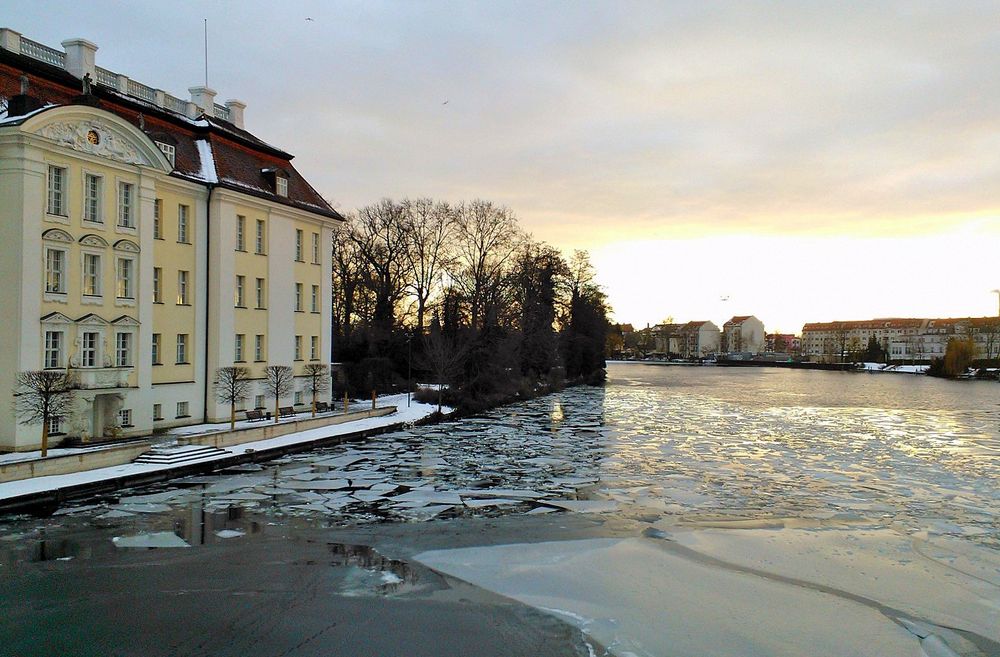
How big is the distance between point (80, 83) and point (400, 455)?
633 inches

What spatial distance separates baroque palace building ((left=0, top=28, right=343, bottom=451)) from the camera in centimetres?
2058

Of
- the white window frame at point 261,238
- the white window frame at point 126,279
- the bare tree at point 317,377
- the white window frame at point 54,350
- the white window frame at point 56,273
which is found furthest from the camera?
the bare tree at point 317,377

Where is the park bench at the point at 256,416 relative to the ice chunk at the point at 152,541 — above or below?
above

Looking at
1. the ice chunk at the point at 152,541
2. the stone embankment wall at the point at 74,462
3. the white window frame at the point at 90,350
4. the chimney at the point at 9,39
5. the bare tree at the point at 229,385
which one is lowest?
the ice chunk at the point at 152,541

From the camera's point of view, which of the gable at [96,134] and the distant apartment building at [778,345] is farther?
Answer: the distant apartment building at [778,345]

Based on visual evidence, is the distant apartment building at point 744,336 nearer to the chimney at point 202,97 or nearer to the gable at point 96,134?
the chimney at point 202,97

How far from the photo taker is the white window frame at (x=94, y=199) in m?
22.3

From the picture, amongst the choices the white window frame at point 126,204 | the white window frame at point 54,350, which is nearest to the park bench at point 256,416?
the white window frame at point 54,350

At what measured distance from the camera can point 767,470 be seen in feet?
74.0

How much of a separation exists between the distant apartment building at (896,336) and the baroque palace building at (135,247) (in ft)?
414

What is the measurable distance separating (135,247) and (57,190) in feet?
9.71

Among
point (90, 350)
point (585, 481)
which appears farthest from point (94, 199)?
point (585, 481)

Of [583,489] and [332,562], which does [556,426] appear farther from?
[332,562]

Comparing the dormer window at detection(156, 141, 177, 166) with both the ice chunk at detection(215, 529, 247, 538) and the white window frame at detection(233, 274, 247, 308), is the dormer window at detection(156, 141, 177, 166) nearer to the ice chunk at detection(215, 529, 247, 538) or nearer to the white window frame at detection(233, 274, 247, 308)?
the white window frame at detection(233, 274, 247, 308)
